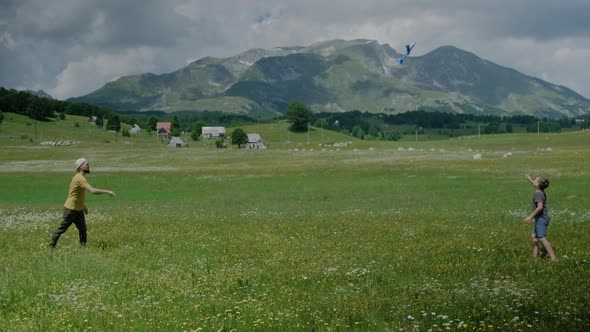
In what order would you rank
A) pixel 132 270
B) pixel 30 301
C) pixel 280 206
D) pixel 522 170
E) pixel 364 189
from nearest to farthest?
pixel 30 301 → pixel 132 270 → pixel 280 206 → pixel 364 189 → pixel 522 170

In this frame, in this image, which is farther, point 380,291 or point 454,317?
point 380,291

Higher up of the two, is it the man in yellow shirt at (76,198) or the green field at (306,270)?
the man in yellow shirt at (76,198)

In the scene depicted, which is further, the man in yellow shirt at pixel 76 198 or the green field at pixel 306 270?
the man in yellow shirt at pixel 76 198

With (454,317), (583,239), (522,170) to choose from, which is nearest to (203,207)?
(583,239)

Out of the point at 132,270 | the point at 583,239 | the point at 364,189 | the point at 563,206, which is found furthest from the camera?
the point at 364,189

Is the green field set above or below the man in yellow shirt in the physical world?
below

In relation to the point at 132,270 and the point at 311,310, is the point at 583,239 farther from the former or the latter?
the point at 132,270

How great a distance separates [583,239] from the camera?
19.7 meters

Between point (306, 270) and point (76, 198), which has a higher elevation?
point (76, 198)

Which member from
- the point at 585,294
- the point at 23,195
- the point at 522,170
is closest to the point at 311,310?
the point at 585,294

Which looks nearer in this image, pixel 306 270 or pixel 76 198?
pixel 306 270

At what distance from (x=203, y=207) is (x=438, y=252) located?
2400 cm

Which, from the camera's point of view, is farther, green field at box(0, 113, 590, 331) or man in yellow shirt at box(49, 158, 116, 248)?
man in yellow shirt at box(49, 158, 116, 248)

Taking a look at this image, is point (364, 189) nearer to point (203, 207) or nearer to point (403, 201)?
point (403, 201)
